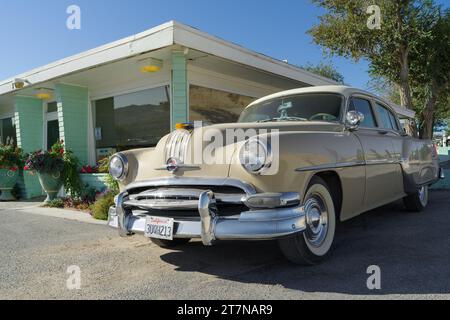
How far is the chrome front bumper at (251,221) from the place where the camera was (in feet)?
9.67

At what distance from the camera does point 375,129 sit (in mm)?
4891

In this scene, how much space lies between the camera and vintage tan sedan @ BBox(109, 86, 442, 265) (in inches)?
120

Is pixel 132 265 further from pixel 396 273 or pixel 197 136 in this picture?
pixel 396 273

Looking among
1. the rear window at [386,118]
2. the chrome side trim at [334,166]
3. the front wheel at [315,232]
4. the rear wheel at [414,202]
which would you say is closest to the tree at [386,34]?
the rear wheel at [414,202]

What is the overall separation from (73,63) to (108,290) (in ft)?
20.7

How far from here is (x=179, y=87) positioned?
23.6ft

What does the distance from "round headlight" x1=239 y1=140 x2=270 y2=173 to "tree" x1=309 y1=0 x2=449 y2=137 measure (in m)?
11.7

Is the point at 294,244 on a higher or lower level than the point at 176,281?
higher

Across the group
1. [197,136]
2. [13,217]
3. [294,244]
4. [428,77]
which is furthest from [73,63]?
[428,77]

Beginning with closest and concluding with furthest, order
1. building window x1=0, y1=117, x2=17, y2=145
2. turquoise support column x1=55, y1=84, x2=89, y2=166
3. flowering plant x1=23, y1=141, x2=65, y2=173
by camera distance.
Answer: flowering plant x1=23, y1=141, x2=65, y2=173 → turquoise support column x1=55, y1=84, x2=89, y2=166 → building window x1=0, y1=117, x2=17, y2=145

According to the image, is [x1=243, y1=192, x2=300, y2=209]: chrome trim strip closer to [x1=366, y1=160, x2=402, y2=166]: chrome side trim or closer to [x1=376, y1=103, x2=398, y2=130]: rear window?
[x1=366, y1=160, x2=402, y2=166]: chrome side trim

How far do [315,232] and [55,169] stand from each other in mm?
6823

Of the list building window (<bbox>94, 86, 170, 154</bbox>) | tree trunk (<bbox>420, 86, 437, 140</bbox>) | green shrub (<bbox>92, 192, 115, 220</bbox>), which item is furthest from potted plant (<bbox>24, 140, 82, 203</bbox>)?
tree trunk (<bbox>420, 86, 437, 140</bbox>)

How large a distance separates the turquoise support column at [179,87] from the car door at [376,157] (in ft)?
11.0
